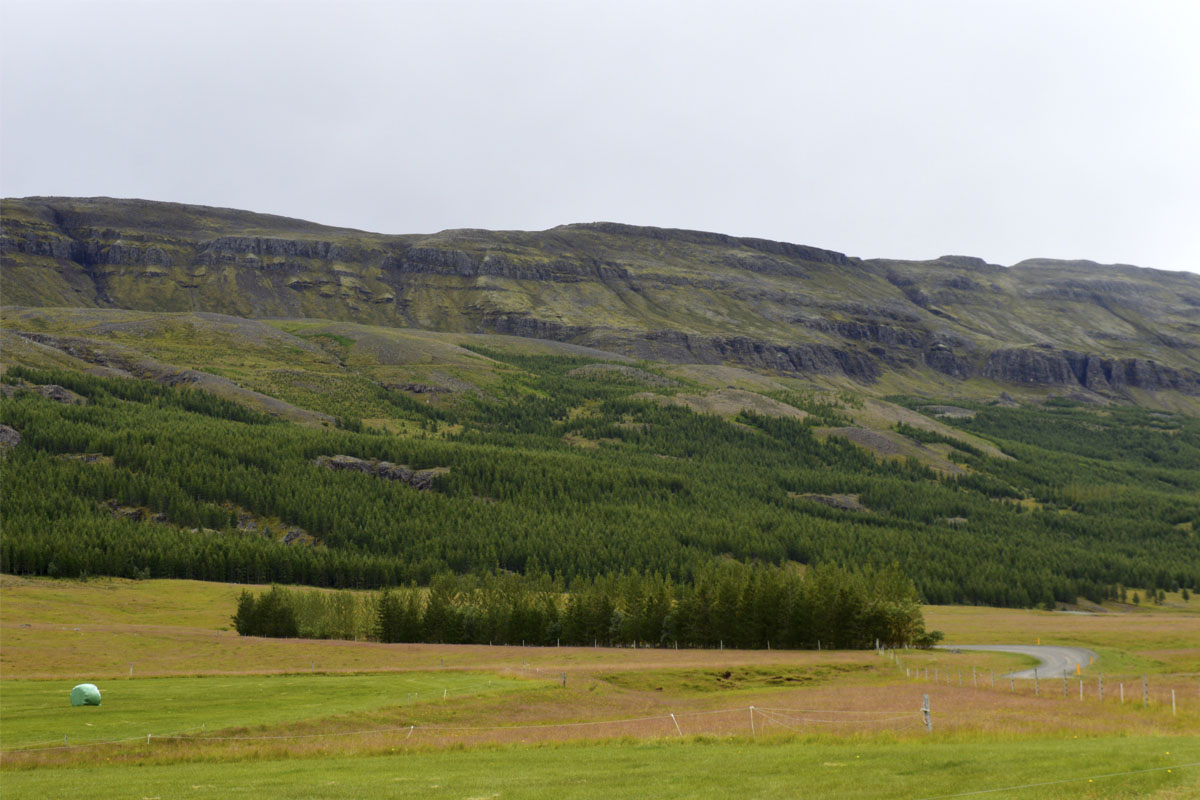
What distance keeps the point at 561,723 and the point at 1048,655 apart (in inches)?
2692

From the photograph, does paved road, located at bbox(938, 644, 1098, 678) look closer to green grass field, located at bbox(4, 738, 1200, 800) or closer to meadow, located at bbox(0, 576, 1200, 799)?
meadow, located at bbox(0, 576, 1200, 799)

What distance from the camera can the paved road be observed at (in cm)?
8000

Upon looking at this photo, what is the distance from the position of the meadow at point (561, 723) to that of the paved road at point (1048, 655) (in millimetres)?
3058

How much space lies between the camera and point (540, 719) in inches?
2112

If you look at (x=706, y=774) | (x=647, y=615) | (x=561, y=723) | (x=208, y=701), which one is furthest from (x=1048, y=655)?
(x=208, y=701)

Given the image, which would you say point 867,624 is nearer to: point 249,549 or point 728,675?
point 728,675

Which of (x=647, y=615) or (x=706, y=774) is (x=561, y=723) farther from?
(x=647, y=615)

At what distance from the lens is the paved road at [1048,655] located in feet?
262

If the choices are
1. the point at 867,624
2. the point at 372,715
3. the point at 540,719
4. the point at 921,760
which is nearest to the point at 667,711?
the point at 540,719

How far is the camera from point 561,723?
52062 millimetres

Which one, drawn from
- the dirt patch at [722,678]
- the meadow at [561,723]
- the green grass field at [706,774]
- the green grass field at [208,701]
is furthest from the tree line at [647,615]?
the green grass field at [706,774]

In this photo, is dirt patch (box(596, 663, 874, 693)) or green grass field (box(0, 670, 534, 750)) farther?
dirt patch (box(596, 663, 874, 693))

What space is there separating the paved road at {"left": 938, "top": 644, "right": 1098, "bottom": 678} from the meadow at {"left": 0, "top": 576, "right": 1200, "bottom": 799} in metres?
3.06

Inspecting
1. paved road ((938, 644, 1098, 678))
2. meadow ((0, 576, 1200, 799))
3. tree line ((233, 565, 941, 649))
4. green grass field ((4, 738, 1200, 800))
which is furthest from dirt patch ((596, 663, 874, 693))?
green grass field ((4, 738, 1200, 800))
